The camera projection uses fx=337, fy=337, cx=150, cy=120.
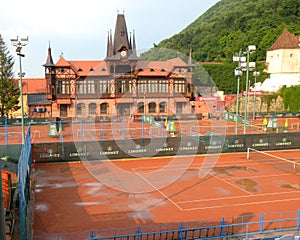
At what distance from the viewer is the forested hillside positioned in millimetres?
84875

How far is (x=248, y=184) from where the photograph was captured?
21.2 meters

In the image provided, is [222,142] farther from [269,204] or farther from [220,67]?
[220,67]

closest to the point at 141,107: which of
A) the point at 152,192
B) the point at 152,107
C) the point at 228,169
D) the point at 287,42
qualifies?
the point at 152,107

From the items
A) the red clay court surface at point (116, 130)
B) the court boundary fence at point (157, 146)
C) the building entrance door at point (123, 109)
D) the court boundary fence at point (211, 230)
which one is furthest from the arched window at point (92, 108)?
the court boundary fence at point (211, 230)

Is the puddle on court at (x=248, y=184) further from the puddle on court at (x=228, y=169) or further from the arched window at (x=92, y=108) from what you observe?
the arched window at (x=92, y=108)

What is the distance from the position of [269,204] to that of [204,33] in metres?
110

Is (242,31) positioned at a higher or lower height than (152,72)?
higher

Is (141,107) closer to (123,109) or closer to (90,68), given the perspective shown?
(123,109)

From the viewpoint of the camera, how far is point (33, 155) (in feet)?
84.7

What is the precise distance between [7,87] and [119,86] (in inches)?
751

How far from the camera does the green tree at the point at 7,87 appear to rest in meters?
55.5

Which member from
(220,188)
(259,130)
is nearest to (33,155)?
(220,188)

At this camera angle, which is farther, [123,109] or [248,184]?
[123,109]

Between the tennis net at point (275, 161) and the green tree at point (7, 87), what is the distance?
4083cm
